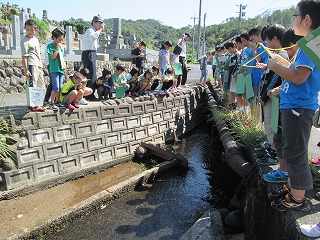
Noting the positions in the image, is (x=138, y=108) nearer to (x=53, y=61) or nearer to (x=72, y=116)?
(x=72, y=116)

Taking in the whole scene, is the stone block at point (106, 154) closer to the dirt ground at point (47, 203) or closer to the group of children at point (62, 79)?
the dirt ground at point (47, 203)

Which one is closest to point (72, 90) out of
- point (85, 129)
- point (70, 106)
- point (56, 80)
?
point (70, 106)

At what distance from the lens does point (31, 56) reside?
555 cm

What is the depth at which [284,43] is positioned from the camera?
3600mm

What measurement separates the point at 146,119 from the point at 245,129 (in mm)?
3044

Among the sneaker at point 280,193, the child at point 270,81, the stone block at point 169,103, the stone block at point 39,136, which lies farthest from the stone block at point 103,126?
the sneaker at point 280,193

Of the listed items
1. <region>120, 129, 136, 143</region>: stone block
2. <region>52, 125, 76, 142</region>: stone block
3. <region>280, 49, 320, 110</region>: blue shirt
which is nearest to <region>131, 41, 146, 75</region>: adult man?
<region>120, 129, 136, 143</region>: stone block

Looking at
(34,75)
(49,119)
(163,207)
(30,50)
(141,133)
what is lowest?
(163,207)

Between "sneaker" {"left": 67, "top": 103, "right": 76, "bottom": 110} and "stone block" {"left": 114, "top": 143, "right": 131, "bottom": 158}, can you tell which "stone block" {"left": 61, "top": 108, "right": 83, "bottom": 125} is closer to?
"sneaker" {"left": 67, "top": 103, "right": 76, "bottom": 110}

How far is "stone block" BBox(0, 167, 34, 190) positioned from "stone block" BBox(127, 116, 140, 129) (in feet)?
9.07

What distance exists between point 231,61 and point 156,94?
240 centimetres

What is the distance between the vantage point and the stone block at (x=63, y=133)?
5743mm

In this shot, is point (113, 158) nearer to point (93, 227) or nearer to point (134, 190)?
point (134, 190)

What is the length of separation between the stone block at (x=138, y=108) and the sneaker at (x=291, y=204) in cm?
512
